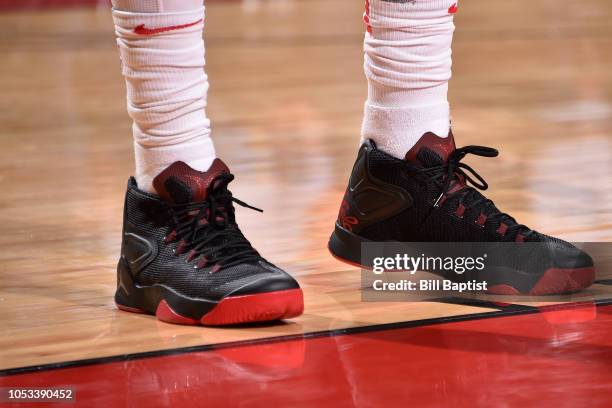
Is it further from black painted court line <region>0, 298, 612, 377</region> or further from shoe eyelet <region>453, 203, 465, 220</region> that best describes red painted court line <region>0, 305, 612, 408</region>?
shoe eyelet <region>453, 203, 465, 220</region>

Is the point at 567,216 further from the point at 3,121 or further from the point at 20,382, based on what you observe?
the point at 3,121

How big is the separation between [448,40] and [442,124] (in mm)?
80

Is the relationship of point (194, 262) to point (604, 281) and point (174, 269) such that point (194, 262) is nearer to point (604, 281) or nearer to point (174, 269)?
point (174, 269)

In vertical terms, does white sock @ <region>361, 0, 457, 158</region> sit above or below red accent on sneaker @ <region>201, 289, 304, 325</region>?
above

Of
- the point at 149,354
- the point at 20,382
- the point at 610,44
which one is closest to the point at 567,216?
the point at 149,354

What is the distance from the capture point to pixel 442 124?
120 centimetres

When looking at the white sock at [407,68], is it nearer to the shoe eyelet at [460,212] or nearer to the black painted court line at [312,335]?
the shoe eyelet at [460,212]

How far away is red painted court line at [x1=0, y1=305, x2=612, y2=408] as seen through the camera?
2.86 ft

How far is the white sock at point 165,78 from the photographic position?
1.10 metres

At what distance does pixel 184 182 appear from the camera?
1134 millimetres

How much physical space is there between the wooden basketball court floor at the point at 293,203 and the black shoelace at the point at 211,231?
7cm

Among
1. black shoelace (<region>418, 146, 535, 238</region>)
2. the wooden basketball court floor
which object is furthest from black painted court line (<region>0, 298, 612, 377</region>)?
black shoelace (<region>418, 146, 535, 238</region>)

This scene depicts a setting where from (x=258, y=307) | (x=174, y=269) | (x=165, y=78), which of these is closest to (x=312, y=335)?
(x=258, y=307)

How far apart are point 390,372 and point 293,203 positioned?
0.71 meters
